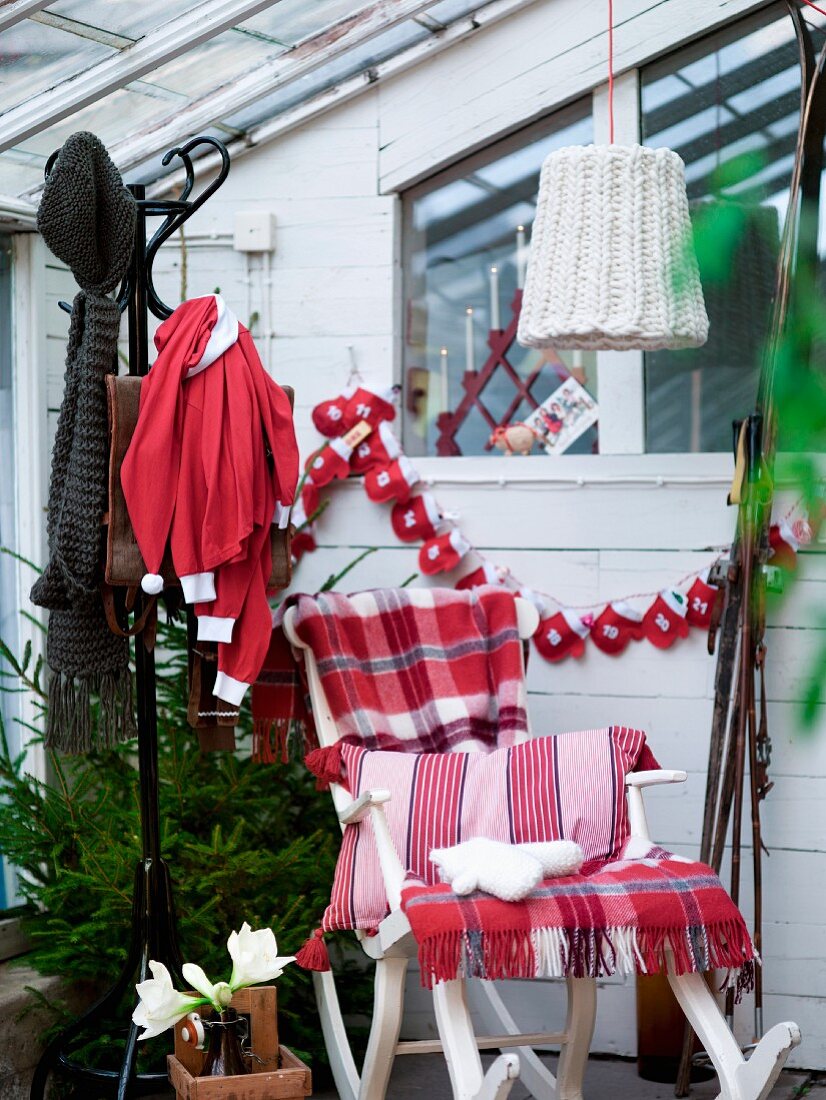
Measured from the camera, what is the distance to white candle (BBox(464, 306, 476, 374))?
338 cm

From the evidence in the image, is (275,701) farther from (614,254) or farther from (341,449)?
(614,254)

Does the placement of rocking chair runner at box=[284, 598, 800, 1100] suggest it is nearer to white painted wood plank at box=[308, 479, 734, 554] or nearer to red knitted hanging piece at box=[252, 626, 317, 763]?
red knitted hanging piece at box=[252, 626, 317, 763]

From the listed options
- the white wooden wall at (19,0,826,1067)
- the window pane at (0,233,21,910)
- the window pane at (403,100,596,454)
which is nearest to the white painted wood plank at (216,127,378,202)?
the white wooden wall at (19,0,826,1067)

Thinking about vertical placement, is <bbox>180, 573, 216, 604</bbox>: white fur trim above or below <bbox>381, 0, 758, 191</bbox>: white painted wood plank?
below

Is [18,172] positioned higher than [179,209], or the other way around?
[18,172]

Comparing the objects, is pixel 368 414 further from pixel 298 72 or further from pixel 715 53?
pixel 715 53

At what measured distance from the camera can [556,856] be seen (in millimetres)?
2363

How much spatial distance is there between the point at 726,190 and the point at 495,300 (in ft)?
1.91

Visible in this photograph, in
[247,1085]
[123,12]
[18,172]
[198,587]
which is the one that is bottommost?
[247,1085]

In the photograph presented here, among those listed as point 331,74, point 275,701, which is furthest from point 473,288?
point 275,701

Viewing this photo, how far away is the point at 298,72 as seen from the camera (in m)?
3.13

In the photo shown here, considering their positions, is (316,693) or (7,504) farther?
(7,504)

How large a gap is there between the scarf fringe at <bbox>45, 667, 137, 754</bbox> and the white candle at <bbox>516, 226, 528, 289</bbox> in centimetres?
140

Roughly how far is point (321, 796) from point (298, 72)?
1618 mm
